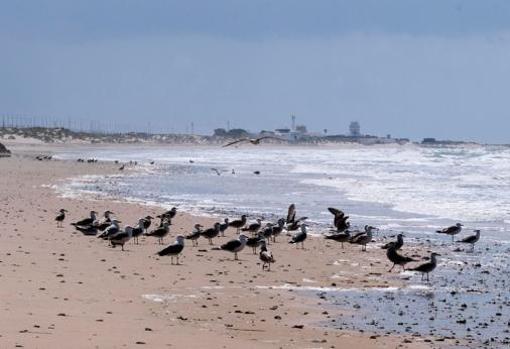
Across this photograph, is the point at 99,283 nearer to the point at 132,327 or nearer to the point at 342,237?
the point at 132,327

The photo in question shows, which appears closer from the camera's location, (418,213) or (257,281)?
(257,281)

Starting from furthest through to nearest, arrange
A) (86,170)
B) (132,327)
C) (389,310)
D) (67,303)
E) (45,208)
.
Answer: (86,170) → (45,208) → (389,310) → (67,303) → (132,327)

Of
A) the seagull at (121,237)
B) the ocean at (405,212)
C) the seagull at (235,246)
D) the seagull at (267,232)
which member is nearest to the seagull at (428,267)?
the ocean at (405,212)

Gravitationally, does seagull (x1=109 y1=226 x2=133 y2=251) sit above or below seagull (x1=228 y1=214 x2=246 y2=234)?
above

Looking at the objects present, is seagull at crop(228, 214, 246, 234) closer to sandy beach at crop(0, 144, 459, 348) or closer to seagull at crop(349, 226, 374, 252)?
sandy beach at crop(0, 144, 459, 348)

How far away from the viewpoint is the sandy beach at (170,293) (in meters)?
9.92

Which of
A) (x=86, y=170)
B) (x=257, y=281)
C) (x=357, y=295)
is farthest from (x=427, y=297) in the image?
(x=86, y=170)

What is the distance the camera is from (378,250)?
19.1m

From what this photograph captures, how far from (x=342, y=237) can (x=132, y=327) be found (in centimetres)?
985

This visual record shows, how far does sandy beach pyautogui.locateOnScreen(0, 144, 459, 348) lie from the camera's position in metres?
9.92

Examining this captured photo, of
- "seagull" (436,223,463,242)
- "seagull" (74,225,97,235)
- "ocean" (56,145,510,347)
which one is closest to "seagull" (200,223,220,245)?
"seagull" (74,225,97,235)

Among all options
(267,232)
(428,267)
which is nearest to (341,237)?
(267,232)

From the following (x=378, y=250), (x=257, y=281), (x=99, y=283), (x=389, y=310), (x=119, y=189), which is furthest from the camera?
(x=119, y=189)

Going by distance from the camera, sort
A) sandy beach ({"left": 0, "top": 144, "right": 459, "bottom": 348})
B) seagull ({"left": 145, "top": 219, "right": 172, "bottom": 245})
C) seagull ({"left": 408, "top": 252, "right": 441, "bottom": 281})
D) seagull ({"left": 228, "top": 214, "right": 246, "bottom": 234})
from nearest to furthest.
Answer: sandy beach ({"left": 0, "top": 144, "right": 459, "bottom": 348}) → seagull ({"left": 408, "top": 252, "right": 441, "bottom": 281}) → seagull ({"left": 145, "top": 219, "right": 172, "bottom": 245}) → seagull ({"left": 228, "top": 214, "right": 246, "bottom": 234})
